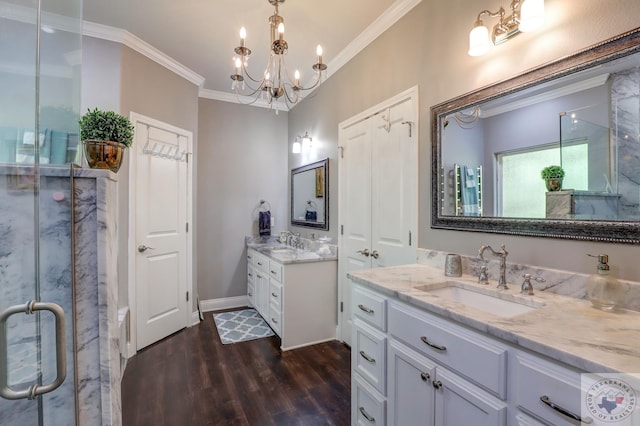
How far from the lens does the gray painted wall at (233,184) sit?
3.95m

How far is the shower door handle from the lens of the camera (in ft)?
2.80

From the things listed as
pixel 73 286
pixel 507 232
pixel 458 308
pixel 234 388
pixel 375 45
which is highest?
pixel 375 45

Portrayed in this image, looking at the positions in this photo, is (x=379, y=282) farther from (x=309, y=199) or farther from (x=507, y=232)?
(x=309, y=199)

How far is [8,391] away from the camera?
2.84ft

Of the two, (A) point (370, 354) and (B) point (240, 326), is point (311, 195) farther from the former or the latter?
(A) point (370, 354)

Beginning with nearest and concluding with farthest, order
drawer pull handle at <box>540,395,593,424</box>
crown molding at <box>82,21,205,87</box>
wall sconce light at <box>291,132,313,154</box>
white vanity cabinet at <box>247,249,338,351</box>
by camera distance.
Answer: drawer pull handle at <box>540,395,593,424</box> < crown molding at <box>82,21,205,87</box> < white vanity cabinet at <box>247,249,338,351</box> < wall sconce light at <box>291,132,313,154</box>

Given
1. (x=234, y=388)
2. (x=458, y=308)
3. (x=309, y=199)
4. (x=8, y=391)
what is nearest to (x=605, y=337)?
(x=458, y=308)

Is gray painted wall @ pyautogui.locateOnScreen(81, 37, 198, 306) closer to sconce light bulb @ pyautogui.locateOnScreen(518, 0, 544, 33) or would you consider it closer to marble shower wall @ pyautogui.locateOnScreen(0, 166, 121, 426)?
marble shower wall @ pyautogui.locateOnScreen(0, 166, 121, 426)

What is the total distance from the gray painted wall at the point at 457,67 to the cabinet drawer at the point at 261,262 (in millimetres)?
847

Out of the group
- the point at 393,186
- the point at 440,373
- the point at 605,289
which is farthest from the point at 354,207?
the point at 605,289

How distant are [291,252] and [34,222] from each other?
2.52 metres

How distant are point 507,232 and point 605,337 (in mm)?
734

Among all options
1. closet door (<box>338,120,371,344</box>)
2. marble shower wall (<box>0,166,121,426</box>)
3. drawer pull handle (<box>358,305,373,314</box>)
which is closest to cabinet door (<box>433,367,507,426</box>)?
drawer pull handle (<box>358,305,373,314</box>)

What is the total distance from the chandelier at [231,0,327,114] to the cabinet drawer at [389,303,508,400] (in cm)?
150
